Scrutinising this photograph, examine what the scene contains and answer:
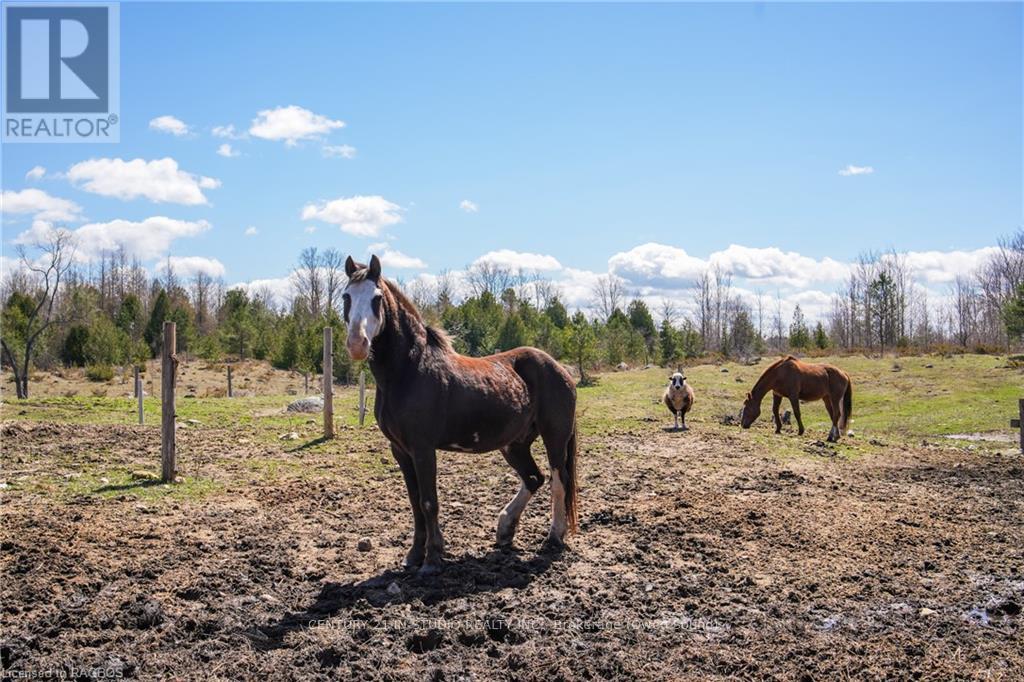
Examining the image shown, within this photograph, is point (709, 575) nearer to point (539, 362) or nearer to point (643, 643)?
point (643, 643)

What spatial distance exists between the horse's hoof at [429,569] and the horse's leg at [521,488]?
1.01 metres

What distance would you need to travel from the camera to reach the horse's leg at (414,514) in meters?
6.06

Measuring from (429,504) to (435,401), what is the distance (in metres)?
0.89

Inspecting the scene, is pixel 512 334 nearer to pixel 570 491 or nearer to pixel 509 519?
pixel 570 491

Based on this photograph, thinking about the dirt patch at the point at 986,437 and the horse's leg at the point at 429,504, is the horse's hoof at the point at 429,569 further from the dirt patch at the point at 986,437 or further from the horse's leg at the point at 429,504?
the dirt patch at the point at 986,437

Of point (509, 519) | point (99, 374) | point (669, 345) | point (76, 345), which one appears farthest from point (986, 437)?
point (76, 345)

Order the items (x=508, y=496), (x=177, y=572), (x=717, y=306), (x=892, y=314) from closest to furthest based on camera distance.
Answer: (x=177, y=572), (x=508, y=496), (x=892, y=314), (x=717, y=306)

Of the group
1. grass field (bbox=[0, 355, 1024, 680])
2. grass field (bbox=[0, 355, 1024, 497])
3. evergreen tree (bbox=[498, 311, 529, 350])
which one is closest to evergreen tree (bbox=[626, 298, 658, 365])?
evergreen tree (bbox=[498, 311, 529, 350])

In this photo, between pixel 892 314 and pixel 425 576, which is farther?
pixel 892 314

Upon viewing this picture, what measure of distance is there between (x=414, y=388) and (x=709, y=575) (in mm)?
3064

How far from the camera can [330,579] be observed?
582cm

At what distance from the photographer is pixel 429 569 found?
5906 millimetres

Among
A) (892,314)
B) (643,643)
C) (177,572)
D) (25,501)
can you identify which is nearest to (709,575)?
(643,643)

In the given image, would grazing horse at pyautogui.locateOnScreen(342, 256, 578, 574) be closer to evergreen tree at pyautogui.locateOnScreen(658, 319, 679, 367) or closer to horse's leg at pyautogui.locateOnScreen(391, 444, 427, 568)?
horse's leg at pyautogui.locateOnScreen(391, 444, 427, 568)
